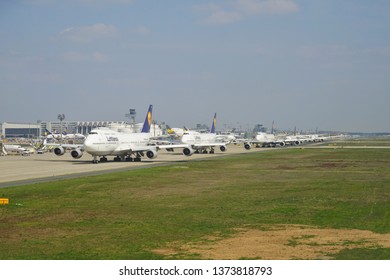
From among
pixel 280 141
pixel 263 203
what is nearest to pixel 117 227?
Result: pixel 263 203

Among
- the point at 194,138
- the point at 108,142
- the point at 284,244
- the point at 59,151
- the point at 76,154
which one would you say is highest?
the point at 194,138

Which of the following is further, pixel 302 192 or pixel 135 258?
pixel 302 192

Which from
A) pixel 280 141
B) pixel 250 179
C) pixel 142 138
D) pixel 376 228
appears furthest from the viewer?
pixel 280 141

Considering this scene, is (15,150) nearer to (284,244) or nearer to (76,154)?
(76,154)

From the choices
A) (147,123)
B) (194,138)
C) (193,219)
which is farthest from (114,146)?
(193,219)

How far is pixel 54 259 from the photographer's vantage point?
16.9 m

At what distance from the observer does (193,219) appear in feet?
83.4

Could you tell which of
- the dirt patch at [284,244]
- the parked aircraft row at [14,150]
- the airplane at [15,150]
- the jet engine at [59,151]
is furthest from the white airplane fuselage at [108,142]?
the dirt patch at [284,244]

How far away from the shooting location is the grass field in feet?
60.1

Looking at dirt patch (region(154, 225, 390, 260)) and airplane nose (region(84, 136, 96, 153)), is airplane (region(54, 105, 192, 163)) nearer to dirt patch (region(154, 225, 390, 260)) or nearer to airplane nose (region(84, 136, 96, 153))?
airplane nose (region(84, 136, 96, 153))

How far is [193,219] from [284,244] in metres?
6.92

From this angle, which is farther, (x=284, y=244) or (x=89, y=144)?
(x=89, y=144)

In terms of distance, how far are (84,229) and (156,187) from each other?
59.8 ft

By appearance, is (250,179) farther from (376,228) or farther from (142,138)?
(142,138)
